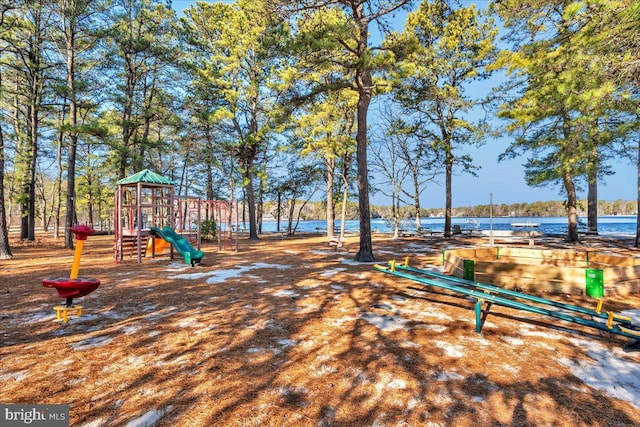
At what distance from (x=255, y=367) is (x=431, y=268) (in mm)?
6437

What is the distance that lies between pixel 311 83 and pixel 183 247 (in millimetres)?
7489

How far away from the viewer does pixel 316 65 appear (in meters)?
9.16

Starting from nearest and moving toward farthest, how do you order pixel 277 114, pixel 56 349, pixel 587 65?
pixel 56 349 → pixel 587 65 → pixel 277 114

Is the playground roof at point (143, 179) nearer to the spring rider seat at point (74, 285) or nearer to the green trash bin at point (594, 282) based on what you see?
the spring rider seat at point (74, 285)

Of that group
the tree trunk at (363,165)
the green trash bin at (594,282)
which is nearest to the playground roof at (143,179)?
the tree trunk at (363,165)

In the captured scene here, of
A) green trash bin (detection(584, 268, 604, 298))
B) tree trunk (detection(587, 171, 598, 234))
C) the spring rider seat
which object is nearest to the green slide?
the spring rider seat

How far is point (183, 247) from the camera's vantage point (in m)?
10.1

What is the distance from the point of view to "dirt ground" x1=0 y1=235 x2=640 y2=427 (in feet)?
Answer: 7.59

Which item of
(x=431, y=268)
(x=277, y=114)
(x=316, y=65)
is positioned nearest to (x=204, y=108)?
(x=277, y=114)

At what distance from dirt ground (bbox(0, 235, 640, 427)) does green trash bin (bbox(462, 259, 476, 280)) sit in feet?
3.80

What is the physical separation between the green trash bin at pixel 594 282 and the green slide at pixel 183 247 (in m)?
9.70

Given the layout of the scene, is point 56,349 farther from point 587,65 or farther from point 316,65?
point 587,65

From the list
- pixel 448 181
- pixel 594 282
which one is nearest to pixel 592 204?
pixel 448 181

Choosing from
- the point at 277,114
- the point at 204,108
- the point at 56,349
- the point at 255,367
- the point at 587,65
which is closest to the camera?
the point at 255,367
